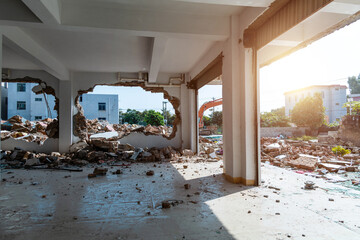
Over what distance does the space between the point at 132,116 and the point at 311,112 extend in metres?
28.6

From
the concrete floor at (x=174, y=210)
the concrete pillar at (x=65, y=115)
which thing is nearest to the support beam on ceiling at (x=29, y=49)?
the concrete pillar at (x=65, y=115)

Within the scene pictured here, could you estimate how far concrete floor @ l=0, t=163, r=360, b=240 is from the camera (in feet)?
7.78

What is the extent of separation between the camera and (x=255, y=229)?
96.3 inches

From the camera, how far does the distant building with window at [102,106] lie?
95.8 feet

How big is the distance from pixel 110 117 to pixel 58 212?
28433 millimetres

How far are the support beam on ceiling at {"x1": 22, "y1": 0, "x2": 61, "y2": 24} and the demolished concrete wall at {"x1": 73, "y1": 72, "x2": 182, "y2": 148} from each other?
16.9ft

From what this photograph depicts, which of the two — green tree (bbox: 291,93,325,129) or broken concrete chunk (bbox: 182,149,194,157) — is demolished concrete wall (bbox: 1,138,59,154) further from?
green tree (bbox: 291,93,325,129)

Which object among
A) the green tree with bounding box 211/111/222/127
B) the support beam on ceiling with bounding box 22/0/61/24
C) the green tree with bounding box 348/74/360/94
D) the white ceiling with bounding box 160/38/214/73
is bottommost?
the green tree with bounding box 211/111/222/127

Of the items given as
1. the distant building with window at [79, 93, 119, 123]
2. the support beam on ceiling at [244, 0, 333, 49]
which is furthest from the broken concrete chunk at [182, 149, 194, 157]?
the distant building with window at [79, 93, 119, 123]

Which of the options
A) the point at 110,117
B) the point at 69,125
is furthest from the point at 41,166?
the point at 110,117

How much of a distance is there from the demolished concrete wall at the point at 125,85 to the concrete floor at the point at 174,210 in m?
4.34

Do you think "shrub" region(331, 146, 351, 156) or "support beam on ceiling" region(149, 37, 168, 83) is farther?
"shrub" region(331, 146, 351, 156)

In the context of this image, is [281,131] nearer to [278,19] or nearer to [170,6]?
[278,19]

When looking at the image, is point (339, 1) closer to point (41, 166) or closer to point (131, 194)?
point (131, 194)
